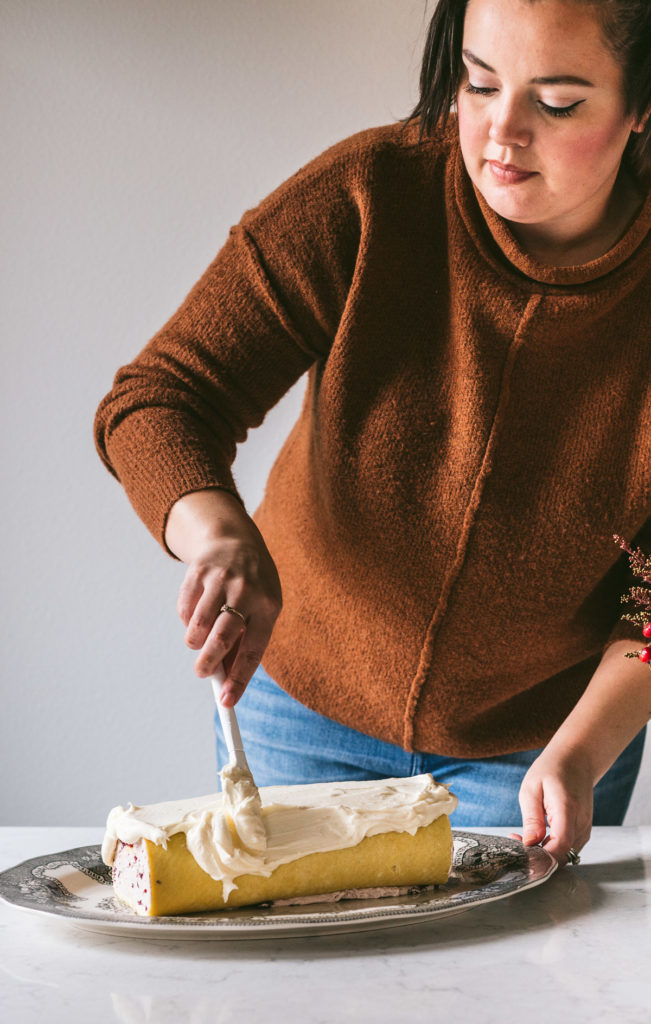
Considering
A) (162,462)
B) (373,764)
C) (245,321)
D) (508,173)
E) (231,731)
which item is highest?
(508,173)

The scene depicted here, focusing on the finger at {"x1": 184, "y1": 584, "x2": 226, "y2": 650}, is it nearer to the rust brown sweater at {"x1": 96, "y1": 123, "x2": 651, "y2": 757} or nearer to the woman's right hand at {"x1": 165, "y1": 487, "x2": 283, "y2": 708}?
the woman's right hand at {"x1": 165, "y1": 487, "x2": 283, "y2": 708}

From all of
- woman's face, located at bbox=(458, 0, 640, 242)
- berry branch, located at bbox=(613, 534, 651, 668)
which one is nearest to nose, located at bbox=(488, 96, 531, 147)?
woman's face, located at bbox=(458, 0, 640, 242)

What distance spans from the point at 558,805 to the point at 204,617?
332 mm

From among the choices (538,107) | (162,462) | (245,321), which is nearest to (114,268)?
(245,321)

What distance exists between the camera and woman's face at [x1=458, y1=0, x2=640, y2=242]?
848 millimetres

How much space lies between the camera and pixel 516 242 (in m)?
1.02

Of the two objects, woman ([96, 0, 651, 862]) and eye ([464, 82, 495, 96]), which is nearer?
eye ([464, 82, 495, 96])

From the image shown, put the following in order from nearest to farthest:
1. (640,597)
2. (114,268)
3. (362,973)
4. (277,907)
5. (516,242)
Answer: (362,973) → (277,907) → (640,597) → (516,242) → (114,268)

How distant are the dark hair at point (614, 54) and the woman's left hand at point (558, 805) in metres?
0.57

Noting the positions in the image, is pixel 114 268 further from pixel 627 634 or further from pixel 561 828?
pixel 561 828

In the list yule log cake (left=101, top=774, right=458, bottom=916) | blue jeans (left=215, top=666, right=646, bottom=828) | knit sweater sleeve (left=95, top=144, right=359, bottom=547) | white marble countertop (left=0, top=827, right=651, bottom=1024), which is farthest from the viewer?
blue jeans (left=215, top=666, right=646, bottom=828)

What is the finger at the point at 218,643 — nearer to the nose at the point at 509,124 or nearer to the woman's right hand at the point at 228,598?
the woman's right hand at the point at 228,598

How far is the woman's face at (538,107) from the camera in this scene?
2.78 feet

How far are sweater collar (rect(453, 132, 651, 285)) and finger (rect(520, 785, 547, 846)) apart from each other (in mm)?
476
